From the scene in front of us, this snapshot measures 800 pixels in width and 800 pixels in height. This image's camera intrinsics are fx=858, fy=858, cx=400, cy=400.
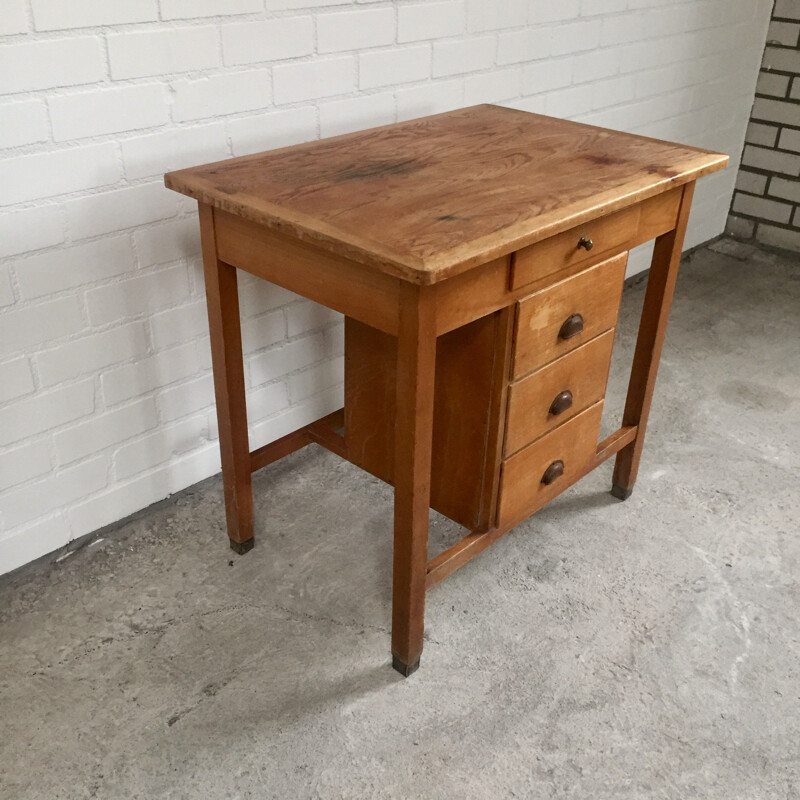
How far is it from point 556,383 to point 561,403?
0.05 meters

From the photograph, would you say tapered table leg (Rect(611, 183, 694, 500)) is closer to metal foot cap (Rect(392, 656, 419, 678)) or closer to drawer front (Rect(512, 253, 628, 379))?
drawer front (Rect(512, 253, 628, 379))

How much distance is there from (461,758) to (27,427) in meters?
1.06

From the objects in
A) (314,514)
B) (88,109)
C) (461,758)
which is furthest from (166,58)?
(461,758)

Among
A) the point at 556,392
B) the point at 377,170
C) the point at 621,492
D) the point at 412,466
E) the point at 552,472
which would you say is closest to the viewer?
the point at 412,466

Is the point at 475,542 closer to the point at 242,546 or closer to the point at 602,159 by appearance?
the point at 242,546

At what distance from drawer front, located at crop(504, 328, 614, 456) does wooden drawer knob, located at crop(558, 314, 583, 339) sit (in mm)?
55

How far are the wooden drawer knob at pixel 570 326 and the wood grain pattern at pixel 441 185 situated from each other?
228 millimetres

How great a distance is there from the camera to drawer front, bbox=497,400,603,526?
1706 millimetres

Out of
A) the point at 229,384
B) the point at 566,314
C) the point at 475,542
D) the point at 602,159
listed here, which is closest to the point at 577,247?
the point at 566,314

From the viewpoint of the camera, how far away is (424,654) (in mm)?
1689

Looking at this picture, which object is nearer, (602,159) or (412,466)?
(412,466)

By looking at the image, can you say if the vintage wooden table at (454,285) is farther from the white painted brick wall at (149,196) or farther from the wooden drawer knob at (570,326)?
the white painted brick wall at (149,196)

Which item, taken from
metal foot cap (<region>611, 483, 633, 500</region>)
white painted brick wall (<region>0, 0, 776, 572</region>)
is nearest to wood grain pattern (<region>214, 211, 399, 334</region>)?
white painted brick wall (<region>0, 0, 776, 572</region>)

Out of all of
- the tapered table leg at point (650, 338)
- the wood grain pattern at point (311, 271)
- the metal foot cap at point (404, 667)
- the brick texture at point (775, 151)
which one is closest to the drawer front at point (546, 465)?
the tapered table leg at point (650, 338)
